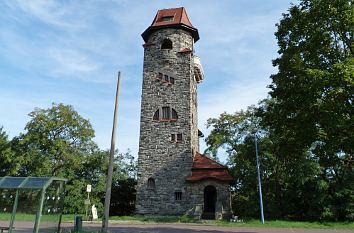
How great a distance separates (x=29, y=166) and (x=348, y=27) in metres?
30.6

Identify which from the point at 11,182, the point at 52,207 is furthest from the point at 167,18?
the point at 52,207

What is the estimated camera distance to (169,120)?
1125 inches

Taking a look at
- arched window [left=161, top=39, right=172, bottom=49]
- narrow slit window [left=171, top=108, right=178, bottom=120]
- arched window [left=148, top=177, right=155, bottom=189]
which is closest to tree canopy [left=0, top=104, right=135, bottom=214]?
arched window [left=148, top=177, right=155, bottom=189]

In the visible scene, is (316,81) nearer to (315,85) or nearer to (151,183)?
(315,85)

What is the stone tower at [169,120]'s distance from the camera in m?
26.6

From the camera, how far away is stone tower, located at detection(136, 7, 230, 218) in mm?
26609

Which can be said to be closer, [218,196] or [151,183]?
[218,196]

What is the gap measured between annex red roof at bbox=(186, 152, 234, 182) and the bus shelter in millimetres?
15426

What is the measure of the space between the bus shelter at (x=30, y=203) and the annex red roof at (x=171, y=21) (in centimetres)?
2177

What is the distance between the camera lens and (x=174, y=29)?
3080 centimetres

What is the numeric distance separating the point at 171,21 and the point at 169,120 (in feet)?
30.3

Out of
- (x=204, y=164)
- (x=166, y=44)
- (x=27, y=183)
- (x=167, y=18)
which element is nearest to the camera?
(x=27, y=183)

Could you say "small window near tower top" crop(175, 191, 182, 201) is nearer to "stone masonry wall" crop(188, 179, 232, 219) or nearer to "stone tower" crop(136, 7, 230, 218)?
"stone tower" crop(136, 7, 230, 218)

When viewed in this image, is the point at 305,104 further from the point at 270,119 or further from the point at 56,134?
the point at 56,134
